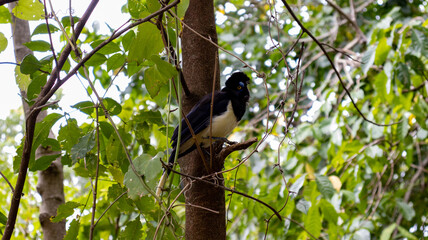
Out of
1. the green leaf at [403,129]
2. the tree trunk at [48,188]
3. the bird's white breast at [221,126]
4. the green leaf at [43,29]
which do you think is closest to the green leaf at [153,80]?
the green leaf at [43,29]

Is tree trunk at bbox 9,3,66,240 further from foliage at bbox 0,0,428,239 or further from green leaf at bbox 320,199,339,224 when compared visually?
green leaf at bbox 320,199,339,224

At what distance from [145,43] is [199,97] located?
511 millimetres

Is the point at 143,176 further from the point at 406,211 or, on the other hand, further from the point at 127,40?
the point at 406,211

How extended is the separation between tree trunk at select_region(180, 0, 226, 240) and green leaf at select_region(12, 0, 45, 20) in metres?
0.63

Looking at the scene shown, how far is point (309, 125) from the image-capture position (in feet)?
11.6

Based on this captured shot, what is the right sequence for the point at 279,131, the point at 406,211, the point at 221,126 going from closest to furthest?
the point at 221,126 < the point at 406,211 < the point at 279,131

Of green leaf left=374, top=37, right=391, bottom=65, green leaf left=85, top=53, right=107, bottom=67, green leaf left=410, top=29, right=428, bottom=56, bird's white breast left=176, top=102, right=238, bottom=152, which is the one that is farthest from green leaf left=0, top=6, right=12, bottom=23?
green leaf left=410, top=29, right=428, bottom=56

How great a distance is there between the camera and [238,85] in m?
2.62

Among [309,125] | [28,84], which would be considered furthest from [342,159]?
[28,84]

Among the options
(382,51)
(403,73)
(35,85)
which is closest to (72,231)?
(35,85)

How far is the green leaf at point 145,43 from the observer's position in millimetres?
1514

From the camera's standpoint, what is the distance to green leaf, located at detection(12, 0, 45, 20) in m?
1.61

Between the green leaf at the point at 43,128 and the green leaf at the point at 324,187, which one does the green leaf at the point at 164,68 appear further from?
the green leaf at the point at 324,187

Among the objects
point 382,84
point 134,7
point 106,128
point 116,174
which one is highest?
point 382,84
